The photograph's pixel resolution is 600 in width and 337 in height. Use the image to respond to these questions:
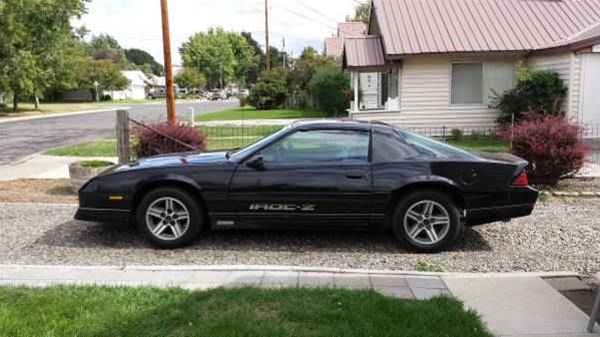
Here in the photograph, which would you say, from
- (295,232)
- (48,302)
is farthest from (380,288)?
(48,302)

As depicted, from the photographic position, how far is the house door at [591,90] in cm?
1578

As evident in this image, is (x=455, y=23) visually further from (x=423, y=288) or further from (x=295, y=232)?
(x=423, y=288)

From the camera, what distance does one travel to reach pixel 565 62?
16.5 metres

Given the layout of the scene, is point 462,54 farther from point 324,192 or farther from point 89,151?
point 324,192

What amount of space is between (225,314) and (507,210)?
11.2 ft

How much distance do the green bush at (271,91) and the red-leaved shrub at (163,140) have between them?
3250 centimetres

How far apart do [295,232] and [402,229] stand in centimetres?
139

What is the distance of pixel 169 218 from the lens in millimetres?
6176

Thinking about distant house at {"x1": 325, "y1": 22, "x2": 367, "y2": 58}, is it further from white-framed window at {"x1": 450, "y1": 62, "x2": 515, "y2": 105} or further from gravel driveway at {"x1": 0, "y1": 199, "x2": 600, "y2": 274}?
gravel driveway at {"x1": 0, "y1": 199, "x2": 600, "y2": 274}

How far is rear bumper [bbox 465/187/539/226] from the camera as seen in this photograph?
609 cm

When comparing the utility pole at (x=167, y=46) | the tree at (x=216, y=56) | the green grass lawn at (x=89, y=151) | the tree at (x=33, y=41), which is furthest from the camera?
the tree at (x=216, y=56)

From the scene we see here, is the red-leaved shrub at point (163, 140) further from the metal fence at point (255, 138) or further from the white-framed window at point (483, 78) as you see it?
the white-framed window at point (483, 78)

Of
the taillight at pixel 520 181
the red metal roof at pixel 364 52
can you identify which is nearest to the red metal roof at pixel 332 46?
the red metal roof at pixel 364 52

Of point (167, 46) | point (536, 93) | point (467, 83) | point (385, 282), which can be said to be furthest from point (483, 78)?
point (385, 282)
